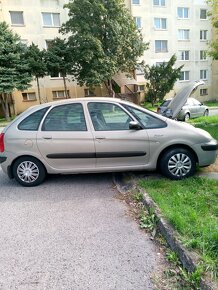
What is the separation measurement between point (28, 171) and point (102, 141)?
1.59 meters

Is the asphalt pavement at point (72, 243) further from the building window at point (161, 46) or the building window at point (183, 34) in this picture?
the building window at point (183, 34)

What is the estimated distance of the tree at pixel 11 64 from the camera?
1902cm

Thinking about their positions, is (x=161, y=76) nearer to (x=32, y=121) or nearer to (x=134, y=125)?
(x=134, y=125)

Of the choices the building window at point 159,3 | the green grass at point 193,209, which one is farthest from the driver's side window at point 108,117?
the building window at point 159,3

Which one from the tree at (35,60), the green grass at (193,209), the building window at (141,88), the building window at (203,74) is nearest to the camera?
the green grass at (193,209)

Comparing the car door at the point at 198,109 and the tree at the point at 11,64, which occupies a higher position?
the tree at the point at 11,64

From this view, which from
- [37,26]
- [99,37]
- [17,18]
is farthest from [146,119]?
[17,18]

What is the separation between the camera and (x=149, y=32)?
29.0 metres

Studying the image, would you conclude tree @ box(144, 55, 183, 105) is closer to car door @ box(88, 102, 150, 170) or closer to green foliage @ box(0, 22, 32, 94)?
green foliage @ box(0, 22, 32, 94)

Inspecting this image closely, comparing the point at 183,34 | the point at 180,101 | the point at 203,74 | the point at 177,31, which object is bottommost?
the point at 180,101

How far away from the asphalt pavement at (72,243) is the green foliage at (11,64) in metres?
16.6

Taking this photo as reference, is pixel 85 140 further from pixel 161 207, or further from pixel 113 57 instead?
pixel 113 57

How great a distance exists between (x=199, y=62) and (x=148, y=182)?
105ft

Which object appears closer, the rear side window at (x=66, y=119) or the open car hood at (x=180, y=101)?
the rear side window at (x=66, y=119)
